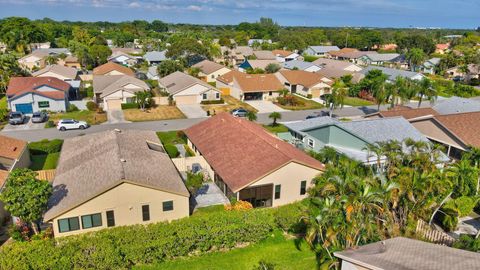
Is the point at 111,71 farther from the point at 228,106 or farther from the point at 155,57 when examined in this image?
the point at 228,106

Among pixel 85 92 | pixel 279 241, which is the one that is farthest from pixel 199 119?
pixel 279 241

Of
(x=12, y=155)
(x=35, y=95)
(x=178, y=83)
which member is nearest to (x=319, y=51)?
(x=178, y=83)

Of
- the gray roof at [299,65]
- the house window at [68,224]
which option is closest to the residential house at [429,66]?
the gray roof at [299,65]

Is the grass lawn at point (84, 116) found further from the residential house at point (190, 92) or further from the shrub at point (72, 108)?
the residential house at point (190, 92)

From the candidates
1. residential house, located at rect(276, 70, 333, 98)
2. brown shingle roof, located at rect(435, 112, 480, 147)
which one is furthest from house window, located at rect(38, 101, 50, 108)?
brown shingle roof, located at rect(435, 112, 480, 147)

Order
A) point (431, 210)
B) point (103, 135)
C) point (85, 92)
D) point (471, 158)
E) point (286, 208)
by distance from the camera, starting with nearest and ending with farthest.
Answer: point (431, 210)
point (286, 208)
point (471, 158)
point (103, 135)
point (85, 92)

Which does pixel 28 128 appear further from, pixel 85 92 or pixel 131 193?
pixel 131 193

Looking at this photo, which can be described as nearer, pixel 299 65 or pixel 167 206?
pixel 167 206
